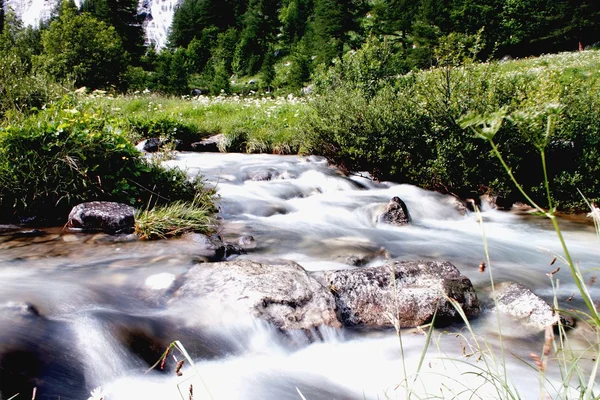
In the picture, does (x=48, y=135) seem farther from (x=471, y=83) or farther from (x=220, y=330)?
(x=471, y=83)

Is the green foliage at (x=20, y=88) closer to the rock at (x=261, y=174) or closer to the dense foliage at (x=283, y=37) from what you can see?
the rock at (x=261, y=174)

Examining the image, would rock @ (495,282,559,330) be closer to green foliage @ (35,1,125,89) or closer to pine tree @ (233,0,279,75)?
green foliage @ (35,1,125,89)

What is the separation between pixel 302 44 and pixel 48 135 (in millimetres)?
60758

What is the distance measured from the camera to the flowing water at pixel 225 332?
2889 mm

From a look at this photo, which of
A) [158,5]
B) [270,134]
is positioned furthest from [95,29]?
[158,5]

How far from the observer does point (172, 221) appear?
5.90 m

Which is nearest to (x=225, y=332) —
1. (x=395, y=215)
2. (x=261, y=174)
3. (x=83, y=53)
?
(x=395, y=215)

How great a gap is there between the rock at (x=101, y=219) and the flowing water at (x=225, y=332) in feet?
0.65

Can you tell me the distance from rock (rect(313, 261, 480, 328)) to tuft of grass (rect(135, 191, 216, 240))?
7.17ft

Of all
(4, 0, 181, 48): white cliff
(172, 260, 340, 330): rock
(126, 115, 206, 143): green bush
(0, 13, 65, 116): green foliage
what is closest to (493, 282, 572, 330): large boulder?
(172, 260, 340, 330): rock

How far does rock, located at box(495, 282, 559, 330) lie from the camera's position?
4.13 metres

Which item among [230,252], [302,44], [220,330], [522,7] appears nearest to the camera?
[220,330]

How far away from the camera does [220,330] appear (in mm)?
3670

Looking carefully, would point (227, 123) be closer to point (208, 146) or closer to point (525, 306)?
point (208, 146)
